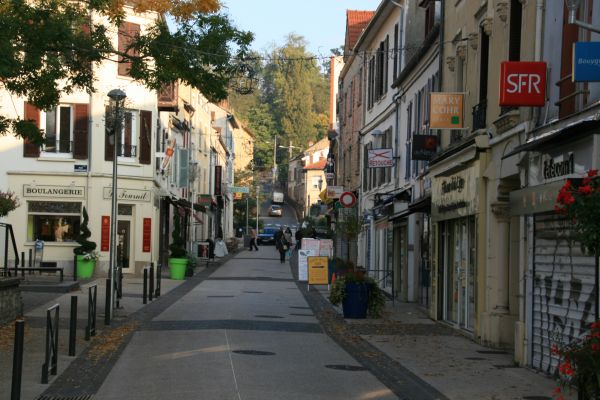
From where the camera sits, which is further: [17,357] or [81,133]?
[81,133]

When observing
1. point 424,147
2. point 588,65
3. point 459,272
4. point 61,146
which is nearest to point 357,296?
point 459,272

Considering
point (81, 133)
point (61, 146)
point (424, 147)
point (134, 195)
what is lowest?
point (134, 195)

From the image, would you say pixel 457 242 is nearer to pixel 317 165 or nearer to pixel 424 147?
pixel 424 147

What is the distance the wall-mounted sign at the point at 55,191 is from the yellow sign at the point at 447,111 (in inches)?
778

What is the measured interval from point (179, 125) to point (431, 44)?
1002 inches

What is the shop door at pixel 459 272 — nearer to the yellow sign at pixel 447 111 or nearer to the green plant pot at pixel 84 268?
the yellow sign at pixel 447 111

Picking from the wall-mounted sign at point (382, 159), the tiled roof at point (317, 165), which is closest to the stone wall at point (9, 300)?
the wall-mounted sign at point (382, 159)

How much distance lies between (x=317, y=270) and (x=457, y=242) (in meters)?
10.7

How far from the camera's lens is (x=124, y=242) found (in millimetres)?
37250

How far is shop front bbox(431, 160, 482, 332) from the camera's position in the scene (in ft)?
58.0

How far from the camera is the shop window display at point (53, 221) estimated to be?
117ft

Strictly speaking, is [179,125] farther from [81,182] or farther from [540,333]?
[540,333]

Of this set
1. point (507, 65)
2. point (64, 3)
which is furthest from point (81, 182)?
point (507, 65)

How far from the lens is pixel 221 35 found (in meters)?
16.6
